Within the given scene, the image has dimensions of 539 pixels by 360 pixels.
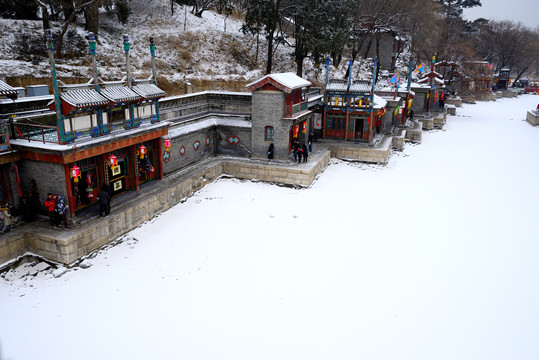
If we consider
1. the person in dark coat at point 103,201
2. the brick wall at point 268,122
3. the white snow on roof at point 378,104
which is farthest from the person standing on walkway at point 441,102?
the person in dark coat at point 103,201

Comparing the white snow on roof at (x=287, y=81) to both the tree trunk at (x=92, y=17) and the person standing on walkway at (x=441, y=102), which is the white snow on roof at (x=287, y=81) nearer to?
the tree trunk at (x=92, y=17)

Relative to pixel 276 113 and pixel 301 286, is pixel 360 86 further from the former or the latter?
pixel 301 286

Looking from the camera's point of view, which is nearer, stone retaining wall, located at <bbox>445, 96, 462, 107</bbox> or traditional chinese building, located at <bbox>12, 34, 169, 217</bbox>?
traditional chinese building, located at <bbox>12, 34, 169, 217</bbox>

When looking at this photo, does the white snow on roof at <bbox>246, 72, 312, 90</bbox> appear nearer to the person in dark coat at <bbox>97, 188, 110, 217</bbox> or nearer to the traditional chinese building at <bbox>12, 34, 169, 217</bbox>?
the traditional chinese building at <bbox>12, 34, 169, 217</bbox>

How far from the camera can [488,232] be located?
16.6 metres

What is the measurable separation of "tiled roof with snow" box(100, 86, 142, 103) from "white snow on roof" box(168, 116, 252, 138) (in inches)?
164

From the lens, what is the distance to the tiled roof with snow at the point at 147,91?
54.1ft

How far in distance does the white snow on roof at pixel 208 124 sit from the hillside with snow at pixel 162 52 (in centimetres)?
928

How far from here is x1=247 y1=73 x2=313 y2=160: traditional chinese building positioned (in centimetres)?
2175

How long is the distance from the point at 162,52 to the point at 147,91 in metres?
23.6

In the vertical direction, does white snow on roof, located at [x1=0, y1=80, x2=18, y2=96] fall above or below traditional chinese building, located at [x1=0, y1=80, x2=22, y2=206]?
above

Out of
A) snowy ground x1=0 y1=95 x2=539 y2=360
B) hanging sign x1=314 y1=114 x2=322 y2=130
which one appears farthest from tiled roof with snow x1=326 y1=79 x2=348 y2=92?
snowy ground x1=0 y1=95 x2=539 y2=360

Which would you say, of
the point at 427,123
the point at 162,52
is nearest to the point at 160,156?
the point at 162,52

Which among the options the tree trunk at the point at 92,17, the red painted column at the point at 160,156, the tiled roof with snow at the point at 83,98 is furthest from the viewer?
the tree trunk at the point at 92,17
